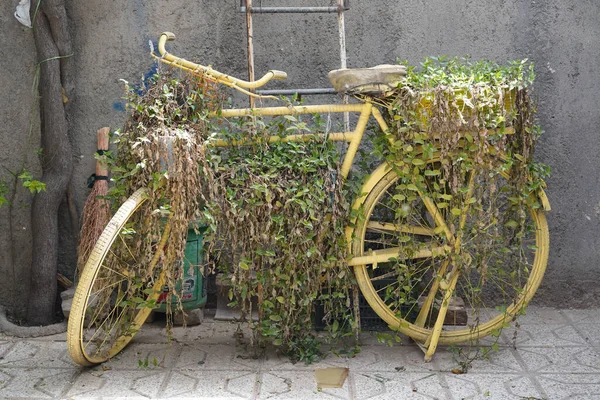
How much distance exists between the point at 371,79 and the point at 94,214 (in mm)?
2011

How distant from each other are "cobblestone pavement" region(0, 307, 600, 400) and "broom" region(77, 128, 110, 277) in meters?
0.56

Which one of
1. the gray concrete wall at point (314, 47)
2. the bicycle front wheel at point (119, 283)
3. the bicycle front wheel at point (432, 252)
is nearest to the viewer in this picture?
the bicycle front wheel at point (119, 283)

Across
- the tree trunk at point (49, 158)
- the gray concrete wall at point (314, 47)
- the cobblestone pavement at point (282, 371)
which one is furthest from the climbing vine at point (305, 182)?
the tree trunk at point (49, 158)

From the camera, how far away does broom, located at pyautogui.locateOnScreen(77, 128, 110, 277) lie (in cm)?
462

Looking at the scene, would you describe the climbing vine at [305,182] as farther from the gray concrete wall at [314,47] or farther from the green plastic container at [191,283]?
the gray concrete wall at [314,47]

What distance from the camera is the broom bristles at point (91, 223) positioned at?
4617mm

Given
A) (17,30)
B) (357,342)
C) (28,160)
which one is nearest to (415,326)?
(357,342)

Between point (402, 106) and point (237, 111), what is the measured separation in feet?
2.89

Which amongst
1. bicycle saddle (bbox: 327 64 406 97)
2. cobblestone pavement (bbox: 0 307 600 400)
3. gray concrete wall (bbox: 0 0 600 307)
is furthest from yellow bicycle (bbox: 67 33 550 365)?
gray concrete wall (bbox: 0 0 600 307)

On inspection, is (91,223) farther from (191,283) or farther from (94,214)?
(191,283)

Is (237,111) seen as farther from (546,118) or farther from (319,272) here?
(546,118)

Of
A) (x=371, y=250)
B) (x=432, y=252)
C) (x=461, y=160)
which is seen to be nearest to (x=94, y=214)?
(x=371, y=250)

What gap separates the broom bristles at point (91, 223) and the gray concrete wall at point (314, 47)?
0.88 feet

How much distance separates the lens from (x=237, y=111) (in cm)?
397
